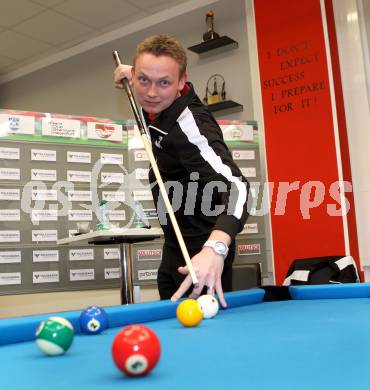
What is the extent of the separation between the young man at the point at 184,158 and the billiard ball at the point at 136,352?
0.93 metres

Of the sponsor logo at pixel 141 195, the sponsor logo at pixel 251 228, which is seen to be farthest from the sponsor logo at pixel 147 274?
the sponsor logo at pixel 251 228

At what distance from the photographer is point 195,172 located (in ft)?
6.61

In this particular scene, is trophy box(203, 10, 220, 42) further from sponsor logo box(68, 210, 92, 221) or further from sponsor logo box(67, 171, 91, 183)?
sponsor logo box(68, 210, 92, 221)

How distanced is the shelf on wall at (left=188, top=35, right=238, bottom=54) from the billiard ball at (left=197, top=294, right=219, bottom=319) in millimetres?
3956

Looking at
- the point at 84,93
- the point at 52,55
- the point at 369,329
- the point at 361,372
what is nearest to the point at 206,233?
the point at 369,329

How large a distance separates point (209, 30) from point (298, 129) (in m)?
1.50

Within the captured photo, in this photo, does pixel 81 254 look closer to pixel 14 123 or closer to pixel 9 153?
pixel 9 153

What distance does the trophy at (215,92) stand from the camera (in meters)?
5.20

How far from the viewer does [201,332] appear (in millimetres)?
1293

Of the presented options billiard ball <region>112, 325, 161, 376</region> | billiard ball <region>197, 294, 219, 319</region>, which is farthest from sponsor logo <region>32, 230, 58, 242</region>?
billiard ball <region>112, 325, 161, 376</region>

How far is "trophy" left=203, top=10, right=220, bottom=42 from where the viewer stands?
16.9ft

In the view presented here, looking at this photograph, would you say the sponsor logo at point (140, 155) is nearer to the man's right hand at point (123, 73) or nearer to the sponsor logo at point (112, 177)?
the sponsor logo at point (112, 177)

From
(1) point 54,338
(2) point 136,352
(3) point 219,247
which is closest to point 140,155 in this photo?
(3) point 219,247

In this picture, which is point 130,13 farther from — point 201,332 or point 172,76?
point 201,332
